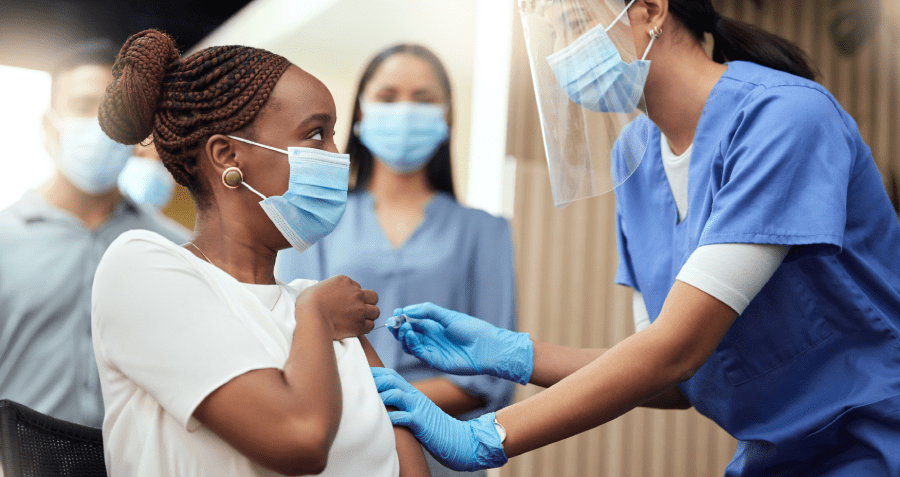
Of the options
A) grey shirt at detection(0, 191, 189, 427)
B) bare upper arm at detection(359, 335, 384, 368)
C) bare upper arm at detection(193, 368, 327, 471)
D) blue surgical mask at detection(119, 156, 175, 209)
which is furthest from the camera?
blue surgical mask at detection(119, 156, 175, 209)

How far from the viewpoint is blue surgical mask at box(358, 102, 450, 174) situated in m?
1.99

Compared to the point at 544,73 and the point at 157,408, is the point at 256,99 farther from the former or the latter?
the point at 544,73

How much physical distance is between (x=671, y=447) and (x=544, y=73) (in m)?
2.21

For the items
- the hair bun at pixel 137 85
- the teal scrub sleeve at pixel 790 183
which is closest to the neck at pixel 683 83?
the teal scrub sleeve at pixel 790 183

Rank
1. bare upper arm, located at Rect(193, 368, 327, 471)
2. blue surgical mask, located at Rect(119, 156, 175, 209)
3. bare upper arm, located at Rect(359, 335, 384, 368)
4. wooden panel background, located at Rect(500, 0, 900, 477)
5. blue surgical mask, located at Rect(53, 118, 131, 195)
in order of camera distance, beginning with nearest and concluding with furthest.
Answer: bare upper arm, located at Rect(193, 368, 327, 471), bare upper arm, located at Rect(359, 335, 384, 368), blue surgical mask, located at Rect(53, 118, 131, 195), blue surgical mask, located at Rect(119, 156, 175, 209), wooden panel background, located at Rect(500, 0, 900, 477)

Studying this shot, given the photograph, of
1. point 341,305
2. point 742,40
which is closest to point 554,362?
point 341,305

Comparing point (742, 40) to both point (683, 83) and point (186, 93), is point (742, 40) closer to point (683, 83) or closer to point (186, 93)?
point (683, 83)

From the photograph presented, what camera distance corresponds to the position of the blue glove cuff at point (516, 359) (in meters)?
1.30

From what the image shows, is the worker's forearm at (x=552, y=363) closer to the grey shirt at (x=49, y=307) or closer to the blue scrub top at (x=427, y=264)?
the blue scrub top at (x=427, y=264)

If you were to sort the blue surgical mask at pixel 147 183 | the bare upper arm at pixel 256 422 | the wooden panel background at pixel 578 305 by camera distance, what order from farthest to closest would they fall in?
the wooden panel background at pixel 578 305, the blue surgical mask at pixel 147 183, the bare upper arm at pixel 256 422

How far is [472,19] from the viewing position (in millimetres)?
2830

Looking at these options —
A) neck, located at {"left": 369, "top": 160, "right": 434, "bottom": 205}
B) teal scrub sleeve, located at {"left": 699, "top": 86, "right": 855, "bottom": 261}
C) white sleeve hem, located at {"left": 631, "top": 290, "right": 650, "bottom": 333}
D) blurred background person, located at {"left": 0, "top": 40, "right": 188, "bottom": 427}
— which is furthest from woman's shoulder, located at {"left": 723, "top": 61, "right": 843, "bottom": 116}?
blurred background person, located at {"left": 0, "top": 40, "right": 188, "bottom": 427}

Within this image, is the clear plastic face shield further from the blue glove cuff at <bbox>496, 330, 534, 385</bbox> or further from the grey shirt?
the grey shirt

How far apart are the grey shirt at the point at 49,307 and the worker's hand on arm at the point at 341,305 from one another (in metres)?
1.18
